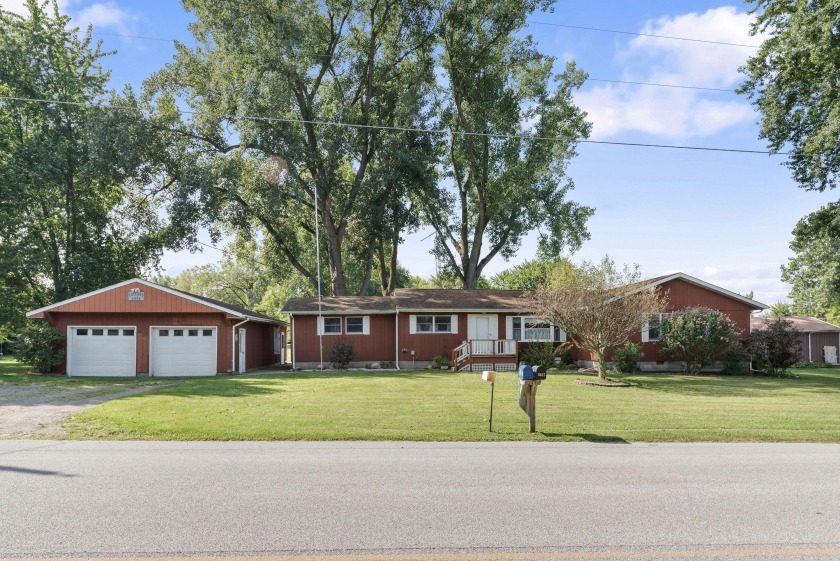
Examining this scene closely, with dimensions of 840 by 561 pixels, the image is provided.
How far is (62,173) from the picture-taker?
30984 mm

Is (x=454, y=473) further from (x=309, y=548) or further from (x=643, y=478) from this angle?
(x=309, y=548)

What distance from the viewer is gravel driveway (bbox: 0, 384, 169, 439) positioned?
35.4 feet

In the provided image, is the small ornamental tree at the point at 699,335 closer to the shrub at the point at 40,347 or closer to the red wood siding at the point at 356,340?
the red wood siding at the point at 356,340

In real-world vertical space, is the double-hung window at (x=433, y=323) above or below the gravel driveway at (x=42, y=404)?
above

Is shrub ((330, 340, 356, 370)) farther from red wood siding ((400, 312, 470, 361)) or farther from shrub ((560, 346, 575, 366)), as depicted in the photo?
shrub ((560, 346, 575, 366))

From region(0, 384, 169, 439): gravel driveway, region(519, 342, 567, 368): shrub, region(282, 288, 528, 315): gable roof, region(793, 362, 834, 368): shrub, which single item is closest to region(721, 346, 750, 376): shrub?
region(519, 342, 567, 368): shrub

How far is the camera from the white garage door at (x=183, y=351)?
82.0ft

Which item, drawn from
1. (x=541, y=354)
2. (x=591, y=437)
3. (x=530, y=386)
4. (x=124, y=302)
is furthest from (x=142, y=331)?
(x=591, y=437)

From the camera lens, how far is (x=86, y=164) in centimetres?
2919

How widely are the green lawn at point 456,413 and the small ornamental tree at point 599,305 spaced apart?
6.12 ft

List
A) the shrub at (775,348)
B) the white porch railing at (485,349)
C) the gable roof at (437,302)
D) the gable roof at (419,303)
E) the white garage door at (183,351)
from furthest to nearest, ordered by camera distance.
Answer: the gable roof at (419,303), the gable roof at (437,302), the white garage door at (183,351), the white porch railing at (485,349), the shrub at (775,348)

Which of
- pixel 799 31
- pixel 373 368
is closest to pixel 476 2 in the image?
pixel 799 31


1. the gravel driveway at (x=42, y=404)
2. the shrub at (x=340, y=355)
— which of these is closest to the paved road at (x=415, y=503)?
the gravel driveway at (x=42, y=404)

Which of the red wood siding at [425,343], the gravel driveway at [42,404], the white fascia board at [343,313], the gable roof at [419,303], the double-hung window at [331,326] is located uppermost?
the gable roof at [419,303]
